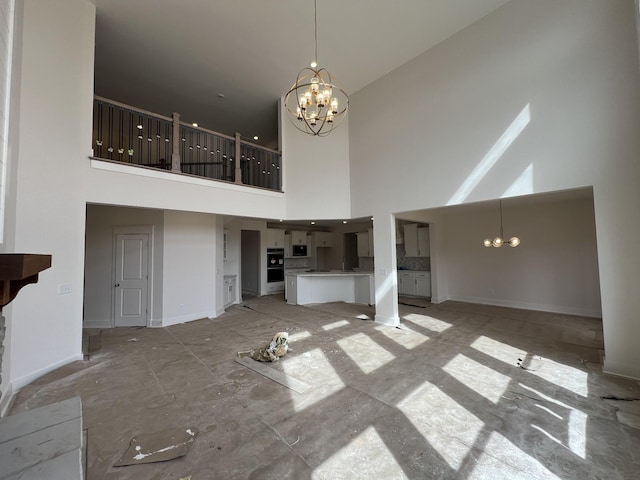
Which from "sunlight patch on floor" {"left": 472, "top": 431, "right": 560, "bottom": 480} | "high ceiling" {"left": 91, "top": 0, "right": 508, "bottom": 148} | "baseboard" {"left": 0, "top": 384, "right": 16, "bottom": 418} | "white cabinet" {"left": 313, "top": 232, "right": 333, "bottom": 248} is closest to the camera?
"sunlight patch on floor" {"left": 472, "top": 431, "right": 560, "bottom": 480}

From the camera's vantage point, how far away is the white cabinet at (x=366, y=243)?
9398 mm

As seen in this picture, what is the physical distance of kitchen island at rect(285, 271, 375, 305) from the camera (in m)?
7.64

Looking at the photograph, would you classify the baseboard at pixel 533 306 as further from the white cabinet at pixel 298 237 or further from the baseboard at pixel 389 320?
the white cabinet at pixel 298 237

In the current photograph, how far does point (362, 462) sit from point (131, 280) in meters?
5.67

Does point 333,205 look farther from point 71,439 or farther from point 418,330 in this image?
point 71,439

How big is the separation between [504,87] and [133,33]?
644 cm

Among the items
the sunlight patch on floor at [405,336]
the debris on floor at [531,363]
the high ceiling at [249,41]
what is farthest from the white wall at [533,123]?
the sunlight patch on floor at [405,336]

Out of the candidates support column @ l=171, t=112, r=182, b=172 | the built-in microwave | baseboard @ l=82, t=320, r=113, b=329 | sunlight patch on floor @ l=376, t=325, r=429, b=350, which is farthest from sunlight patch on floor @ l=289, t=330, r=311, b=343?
the built-in microwave

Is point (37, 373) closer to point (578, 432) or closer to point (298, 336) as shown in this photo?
point (298, 336)

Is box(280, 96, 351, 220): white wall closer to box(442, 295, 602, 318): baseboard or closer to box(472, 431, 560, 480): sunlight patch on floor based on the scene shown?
box(442, 295, 602, 318): baseboard

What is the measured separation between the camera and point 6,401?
2.76 meters

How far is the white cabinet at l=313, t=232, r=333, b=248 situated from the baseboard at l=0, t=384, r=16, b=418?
8.69 m

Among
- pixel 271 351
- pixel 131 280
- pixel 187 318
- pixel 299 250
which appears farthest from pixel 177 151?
pixel 299 250

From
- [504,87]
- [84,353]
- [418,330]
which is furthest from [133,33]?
[418,330]
